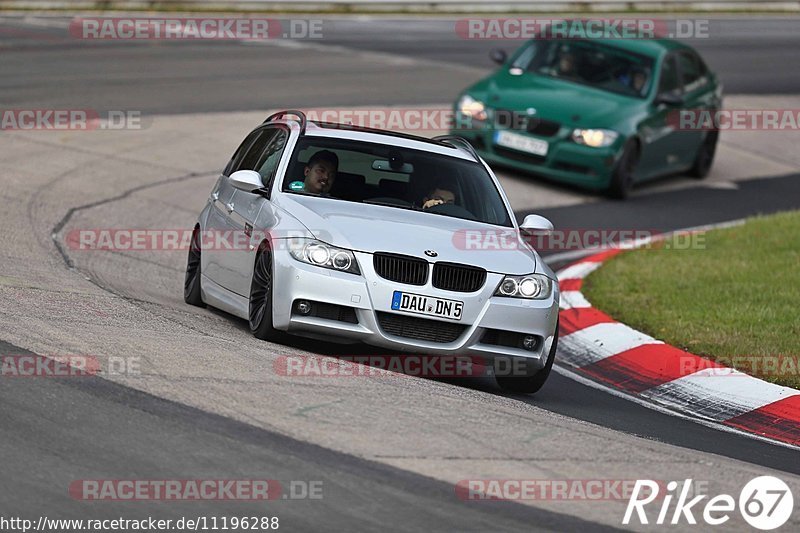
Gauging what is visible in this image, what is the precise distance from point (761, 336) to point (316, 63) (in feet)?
51.0

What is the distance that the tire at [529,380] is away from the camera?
353 inches

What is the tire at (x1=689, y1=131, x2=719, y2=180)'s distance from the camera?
20.2m

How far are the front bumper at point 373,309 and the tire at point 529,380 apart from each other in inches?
14.5

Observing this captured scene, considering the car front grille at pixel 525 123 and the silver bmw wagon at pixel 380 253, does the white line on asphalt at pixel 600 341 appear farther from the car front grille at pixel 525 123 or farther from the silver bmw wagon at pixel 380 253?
the car front grille at pixel 525 123

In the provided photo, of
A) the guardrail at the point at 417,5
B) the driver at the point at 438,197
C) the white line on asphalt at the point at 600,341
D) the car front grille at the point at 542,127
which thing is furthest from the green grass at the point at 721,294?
the guardrail at the point at 417,5

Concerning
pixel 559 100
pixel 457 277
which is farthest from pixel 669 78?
pixel 457 277

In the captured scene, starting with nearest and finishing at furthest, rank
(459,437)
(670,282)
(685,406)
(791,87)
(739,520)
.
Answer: (739,520)
(459,437)
(685,406)
(670,282)
(791,87)

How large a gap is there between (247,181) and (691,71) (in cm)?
1157

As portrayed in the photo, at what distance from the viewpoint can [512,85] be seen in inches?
706

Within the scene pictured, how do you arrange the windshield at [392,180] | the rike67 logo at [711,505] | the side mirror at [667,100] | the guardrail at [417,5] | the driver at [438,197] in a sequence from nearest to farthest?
1. the rike67 logo at [711,505]
2. the windshield at [392,180]
3. the driver at [438,197]
4. the side mirror at [667,100]
5. the guardrail at [417,5]

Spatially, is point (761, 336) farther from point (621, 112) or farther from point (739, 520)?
point (621, 112)

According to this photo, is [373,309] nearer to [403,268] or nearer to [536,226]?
[403,268]

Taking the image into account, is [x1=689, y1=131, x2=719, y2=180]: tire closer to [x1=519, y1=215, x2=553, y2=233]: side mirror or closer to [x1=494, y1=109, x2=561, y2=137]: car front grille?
[x1=494, y1=109, x2=561, y2=137]: car front grille

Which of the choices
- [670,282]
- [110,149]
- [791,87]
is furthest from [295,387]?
[791,87]
